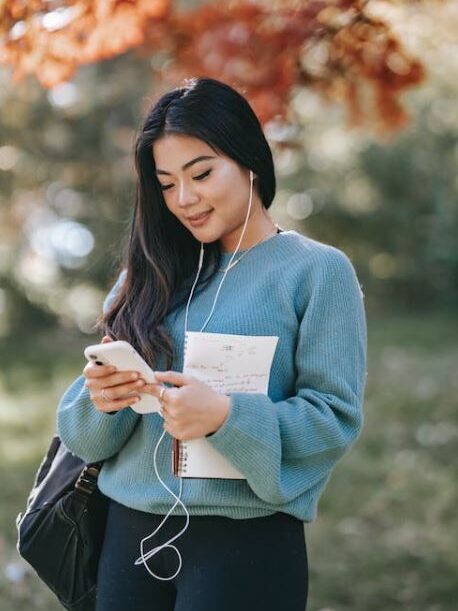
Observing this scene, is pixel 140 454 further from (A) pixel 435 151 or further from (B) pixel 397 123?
(A) pixel 435 151

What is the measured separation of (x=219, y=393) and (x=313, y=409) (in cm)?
19

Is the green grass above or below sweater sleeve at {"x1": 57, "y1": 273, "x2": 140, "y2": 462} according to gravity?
below

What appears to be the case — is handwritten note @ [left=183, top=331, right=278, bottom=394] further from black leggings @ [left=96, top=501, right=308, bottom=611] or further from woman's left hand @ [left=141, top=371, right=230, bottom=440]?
black leggings @ [left=96, top=501, right=308, bottom=611]

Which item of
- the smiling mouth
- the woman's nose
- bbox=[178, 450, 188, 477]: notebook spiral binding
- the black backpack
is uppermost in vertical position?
the woman's nose

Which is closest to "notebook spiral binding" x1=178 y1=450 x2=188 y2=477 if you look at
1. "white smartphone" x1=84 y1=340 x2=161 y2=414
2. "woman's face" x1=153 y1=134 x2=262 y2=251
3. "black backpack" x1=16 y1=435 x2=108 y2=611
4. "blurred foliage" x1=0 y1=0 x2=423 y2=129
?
"white smartphone" x1=84 y1=340 x2=161 y2=414

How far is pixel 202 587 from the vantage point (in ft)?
5.99

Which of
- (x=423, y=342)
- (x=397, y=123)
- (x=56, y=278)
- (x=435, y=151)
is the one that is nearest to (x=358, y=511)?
(x=397, y=123)

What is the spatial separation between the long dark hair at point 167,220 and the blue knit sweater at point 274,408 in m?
0.07

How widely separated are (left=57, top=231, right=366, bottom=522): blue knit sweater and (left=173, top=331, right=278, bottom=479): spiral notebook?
0.14 ft

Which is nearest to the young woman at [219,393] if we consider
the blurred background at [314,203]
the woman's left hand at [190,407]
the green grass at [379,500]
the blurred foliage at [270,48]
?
the woman's left hand at [190,407]

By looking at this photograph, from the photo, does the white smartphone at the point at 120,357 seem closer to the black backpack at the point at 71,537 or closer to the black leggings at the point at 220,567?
the black leggings at the point at 220,567

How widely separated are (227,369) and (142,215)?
53 centimetres

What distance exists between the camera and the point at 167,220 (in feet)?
7.25

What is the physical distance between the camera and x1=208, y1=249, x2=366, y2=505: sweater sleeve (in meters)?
1.75
